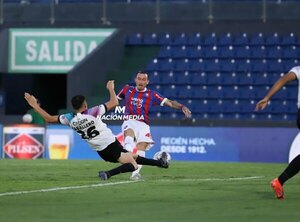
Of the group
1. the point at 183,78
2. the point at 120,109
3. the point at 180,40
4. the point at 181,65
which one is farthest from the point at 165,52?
the point at 120,109

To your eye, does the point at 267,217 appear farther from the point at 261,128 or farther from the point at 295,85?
the point at 295,85

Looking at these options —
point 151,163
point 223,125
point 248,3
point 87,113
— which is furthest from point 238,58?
point 87,113

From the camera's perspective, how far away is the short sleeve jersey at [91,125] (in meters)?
14.1

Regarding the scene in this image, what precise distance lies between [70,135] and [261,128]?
5215 millimetres

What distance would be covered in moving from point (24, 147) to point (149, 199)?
621 inches

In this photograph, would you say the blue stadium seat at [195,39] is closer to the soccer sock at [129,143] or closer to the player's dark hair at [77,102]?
the soccer sock at [129,143]

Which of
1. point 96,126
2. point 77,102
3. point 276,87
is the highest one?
point 276,87

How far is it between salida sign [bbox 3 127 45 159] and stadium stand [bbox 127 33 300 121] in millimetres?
3707

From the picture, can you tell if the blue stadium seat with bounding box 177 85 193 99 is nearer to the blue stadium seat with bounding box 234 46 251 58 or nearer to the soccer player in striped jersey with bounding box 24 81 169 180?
the blue stadium seat with bounding box 234 46 251 58

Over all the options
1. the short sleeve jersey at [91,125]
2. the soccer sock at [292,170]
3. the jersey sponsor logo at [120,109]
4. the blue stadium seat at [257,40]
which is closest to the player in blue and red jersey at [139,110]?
the short sleeve jersey at [91,125]

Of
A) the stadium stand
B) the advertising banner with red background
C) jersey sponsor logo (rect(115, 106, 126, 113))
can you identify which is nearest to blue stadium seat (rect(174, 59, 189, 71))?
the stadium stand

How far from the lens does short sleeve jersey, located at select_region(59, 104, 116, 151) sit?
14084 millimetres

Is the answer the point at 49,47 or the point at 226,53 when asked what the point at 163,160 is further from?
the point at 49,47

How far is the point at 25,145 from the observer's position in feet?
87.2
